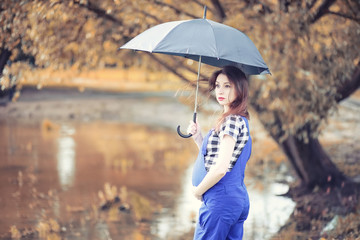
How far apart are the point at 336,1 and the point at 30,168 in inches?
272

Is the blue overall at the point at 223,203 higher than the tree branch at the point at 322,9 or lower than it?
lower

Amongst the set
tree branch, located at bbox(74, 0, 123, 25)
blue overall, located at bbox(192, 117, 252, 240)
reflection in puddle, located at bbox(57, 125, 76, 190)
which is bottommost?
reflection in puddle, located at bbox(57, 125, 76, 190)

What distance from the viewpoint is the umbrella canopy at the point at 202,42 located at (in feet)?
12.2

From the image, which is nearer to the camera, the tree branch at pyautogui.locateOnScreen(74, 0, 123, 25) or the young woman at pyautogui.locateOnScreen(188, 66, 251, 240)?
the young woman at pyautogui.locateOnScreen(188, 66, 251, 240)

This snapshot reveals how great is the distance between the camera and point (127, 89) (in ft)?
101

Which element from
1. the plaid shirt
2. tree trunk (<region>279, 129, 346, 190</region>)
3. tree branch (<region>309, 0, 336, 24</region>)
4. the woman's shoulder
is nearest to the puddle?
tree trunk (<region>279, 129, 346, 190</region>)

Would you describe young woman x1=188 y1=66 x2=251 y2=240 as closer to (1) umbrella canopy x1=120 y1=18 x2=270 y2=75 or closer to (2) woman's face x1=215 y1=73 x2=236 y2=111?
(2) woman's face x1=215 y1=73 x2=236 y2=111

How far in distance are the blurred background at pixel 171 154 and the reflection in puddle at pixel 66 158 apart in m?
0.04

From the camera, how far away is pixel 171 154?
1298 centimetres

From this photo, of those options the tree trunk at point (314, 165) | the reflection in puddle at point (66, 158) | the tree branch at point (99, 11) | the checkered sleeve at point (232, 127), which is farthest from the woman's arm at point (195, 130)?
the reflection in puddle at point (66, 158)

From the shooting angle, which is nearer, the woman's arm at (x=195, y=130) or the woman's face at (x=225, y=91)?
the woman's face at (x=225, y=91)

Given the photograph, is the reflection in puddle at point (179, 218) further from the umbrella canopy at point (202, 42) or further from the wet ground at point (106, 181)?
the umbrella canopy at point (202, 42)

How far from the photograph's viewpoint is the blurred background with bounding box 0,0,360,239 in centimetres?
621

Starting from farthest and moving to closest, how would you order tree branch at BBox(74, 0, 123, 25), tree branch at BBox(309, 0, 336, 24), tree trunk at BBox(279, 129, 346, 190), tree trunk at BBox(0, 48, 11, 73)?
tree trunk at BBox(279, 129, 346, 190)
tree trunk at BBox(0, 48, 11, 73)
tree branch at BBox(309, 0, 336, 24)
tree branch at BBox(74, 0, 123, 25)
